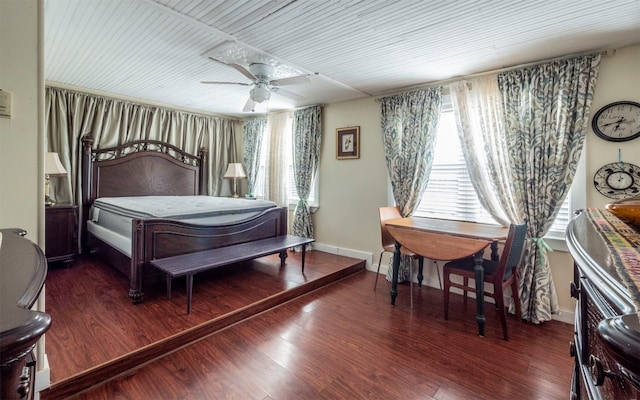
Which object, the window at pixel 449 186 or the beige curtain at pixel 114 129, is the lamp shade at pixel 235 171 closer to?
the beige curtain at pixel 114 129

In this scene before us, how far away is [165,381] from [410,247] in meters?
2.02

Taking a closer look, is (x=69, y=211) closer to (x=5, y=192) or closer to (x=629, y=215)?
(x=5, y=192)

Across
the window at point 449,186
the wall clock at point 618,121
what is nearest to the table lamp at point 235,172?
the window at point 449,186

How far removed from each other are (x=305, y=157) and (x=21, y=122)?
3192 mm

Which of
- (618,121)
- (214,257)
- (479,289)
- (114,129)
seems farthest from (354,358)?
(114,129)

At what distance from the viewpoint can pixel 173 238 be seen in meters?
2.66

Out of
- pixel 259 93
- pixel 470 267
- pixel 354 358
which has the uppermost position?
pixel 259 93

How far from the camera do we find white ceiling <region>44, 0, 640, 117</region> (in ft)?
6.15

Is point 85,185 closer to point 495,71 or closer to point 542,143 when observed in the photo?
point 495,71

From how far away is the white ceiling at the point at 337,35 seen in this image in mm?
1873

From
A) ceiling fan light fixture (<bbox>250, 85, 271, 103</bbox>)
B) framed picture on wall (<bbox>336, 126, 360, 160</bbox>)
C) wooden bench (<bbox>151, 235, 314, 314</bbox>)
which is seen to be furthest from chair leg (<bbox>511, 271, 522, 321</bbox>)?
ceiling fan light fixture (<bbox>250, 85, 271, 103</bbox>)

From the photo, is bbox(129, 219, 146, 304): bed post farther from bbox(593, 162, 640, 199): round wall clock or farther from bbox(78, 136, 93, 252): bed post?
bbox(593, 162, 640, 199): round wall clock

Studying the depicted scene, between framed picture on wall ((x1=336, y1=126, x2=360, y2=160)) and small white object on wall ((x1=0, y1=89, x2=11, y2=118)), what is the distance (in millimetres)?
3200

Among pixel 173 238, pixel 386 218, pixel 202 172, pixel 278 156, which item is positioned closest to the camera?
pixel 173 238
